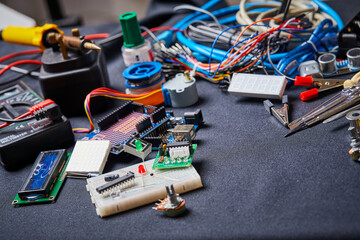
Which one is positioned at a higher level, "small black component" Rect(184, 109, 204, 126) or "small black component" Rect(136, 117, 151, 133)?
"small black component" Rect(136, 117, 151, 133)

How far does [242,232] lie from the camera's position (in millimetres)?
744

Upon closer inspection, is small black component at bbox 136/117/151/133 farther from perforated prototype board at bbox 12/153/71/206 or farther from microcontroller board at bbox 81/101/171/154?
perforated prototype board at bbox 12/153/71/206

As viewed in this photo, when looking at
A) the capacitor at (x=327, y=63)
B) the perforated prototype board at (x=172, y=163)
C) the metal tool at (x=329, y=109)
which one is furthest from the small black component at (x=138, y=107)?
the capacitor at (x=327, y=63)

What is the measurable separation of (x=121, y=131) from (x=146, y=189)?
24cm

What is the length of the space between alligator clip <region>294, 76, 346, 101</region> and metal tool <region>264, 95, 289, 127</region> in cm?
5

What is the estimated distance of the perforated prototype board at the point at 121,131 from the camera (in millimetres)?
1021

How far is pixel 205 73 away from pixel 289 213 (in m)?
0.58

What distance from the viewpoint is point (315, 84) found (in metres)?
1.09

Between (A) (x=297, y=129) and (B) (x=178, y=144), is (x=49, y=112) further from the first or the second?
(A) (x=297, y=129)

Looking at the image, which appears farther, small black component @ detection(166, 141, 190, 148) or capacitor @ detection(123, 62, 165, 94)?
capacitor @ detection(123, 62, 165, 94)

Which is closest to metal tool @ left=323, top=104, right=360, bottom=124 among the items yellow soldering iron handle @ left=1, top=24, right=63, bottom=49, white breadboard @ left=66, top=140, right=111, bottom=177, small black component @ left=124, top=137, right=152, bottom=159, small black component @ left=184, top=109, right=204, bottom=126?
small black component @ left=184, top=109, right=204, bottom=126

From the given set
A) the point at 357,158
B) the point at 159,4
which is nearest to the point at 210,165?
the point at 357,158

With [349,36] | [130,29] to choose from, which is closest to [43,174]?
[130,29]

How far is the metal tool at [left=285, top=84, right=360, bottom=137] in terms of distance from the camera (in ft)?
3.13
